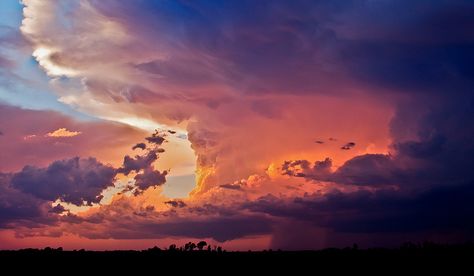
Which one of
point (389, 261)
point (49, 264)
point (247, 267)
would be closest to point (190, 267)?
point (247, 267)

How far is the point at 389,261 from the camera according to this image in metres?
158

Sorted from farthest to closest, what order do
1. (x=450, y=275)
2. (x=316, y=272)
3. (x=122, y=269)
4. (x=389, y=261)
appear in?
1. (x=389, y=261)
2. (x=122, y=269)
3. (x=316, y=272)
4. (x=450, y=275)

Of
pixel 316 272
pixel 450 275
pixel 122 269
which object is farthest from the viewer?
pixel 122 269

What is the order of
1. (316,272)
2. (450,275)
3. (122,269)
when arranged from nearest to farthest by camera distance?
1. (450,275)
2. (316,272)
3. (122,269)

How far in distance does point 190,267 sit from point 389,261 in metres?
53.5

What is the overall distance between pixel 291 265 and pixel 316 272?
18125 millimetres

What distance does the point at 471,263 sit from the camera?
475ft

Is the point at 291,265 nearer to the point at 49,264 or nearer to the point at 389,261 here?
the point at 389,261

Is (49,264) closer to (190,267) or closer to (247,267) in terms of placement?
(190,267)

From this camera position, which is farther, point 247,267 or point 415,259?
point 415,259

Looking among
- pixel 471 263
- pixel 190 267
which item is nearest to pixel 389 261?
pixel 471 263

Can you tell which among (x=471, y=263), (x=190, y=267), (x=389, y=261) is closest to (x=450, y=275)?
(x=471, y=263)

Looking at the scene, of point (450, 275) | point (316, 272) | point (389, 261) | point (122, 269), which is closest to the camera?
point (450, 275)

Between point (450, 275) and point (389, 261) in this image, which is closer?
point (450, 275)
